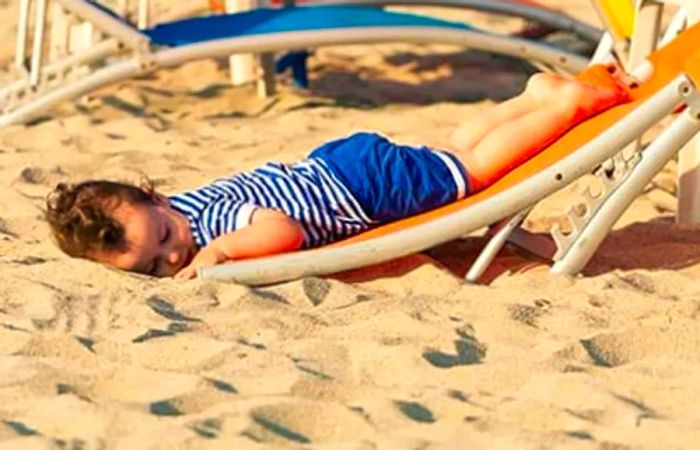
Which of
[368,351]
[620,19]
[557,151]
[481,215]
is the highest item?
[620,19]

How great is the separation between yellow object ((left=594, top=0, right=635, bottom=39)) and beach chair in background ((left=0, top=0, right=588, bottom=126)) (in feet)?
3.05

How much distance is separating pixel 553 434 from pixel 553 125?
1.52 m

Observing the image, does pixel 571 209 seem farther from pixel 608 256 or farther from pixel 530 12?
pixel 530 12

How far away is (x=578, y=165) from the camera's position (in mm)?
4016

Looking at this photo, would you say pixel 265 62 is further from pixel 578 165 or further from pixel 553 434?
pixel 553 434

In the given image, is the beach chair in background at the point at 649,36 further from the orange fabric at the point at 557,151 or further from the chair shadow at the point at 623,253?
the orange fabric at the point at 557,151

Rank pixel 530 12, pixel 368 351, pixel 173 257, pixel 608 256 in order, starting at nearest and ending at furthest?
pixel 368 351, pixel 173 257, pixel 608 256, pixel 530 12

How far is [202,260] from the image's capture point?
13.4 feet

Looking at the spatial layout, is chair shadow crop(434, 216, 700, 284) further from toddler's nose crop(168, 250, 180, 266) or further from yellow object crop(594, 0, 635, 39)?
yellow object crop(594, 0, 635, 39)

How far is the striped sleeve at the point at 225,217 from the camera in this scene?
4176mm

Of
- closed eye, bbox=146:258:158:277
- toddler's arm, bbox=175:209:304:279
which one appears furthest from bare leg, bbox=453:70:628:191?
closed eye, bbox=146:258:158:277

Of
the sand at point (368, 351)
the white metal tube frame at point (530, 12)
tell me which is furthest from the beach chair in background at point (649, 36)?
the white metal tube frame at point (530, 12)

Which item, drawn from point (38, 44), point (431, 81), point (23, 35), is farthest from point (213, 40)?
point (431, 81)

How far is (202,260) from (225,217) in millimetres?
148
